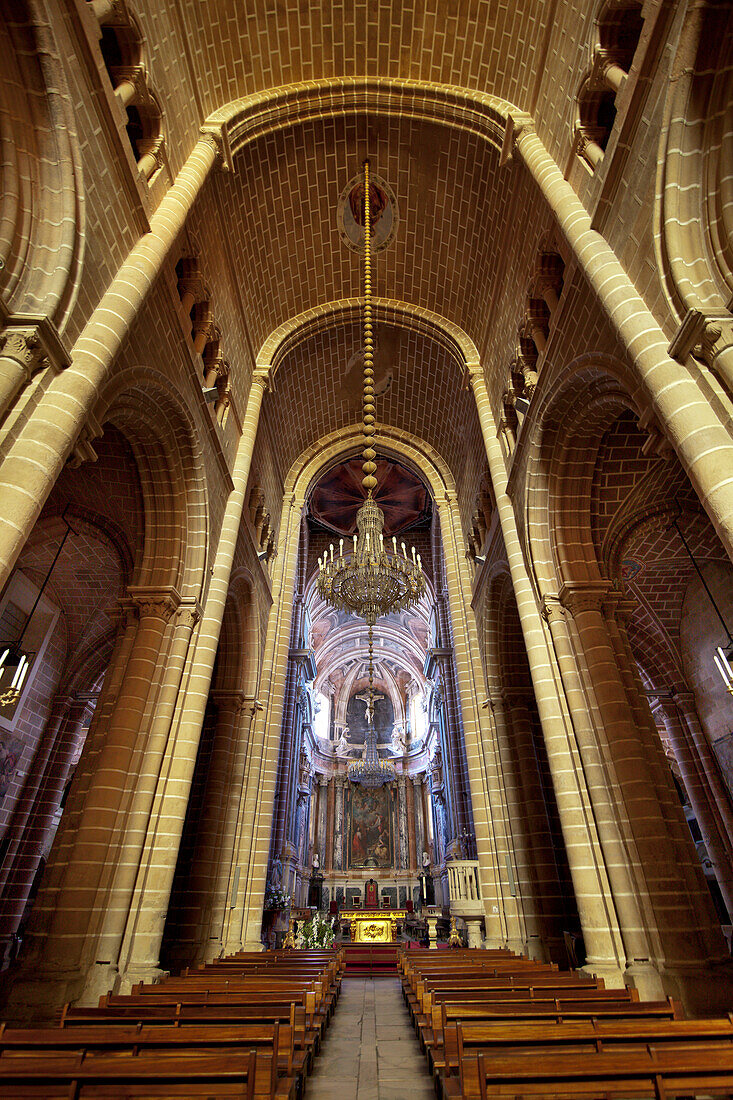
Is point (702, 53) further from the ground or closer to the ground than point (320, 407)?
closer to the ground

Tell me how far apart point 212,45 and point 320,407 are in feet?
25.2

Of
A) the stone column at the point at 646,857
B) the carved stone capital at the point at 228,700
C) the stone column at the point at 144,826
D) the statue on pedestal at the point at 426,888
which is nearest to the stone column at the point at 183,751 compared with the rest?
the stone column at the point at 144,826

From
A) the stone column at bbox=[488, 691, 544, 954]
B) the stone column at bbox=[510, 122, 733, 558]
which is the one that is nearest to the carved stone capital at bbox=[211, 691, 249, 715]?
the stone column at bbox=[488, 691, 544, 954]

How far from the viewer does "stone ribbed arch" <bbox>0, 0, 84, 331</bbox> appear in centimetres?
490

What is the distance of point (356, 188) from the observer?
1199 centimetres

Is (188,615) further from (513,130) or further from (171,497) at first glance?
(513,130)

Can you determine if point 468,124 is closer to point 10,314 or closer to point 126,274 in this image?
point 126,274

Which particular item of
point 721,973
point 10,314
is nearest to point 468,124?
point 10,314

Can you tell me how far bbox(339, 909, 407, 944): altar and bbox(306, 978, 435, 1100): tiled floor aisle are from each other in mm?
6418

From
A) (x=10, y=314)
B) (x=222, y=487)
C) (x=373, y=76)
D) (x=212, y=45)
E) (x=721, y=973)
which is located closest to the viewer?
(x=10, y=314)

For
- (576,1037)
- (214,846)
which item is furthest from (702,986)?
(214,846)

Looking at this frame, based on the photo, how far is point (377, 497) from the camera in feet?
70.2

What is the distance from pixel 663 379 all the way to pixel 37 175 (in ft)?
19.6

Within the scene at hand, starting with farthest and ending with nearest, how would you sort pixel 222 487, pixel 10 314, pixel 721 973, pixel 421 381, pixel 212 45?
pixel 421 381 → pixel 222 487 → pixel 212 45 → pixel 721 973 → pixel 10 314
